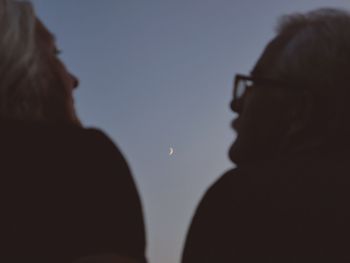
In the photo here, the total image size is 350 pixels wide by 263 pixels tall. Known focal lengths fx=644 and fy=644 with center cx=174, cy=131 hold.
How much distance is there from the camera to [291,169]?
2.14 meters

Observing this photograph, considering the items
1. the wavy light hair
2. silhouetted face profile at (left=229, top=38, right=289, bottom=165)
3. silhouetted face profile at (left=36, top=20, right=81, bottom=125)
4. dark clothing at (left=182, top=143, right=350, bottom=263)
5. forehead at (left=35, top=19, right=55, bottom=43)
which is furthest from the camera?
forehead at (left=35, top=19, right=55, bottom=43)

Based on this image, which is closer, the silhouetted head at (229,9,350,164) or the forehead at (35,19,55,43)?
the silhouetted head at (229,9,350,164)

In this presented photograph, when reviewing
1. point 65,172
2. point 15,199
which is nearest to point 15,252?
point 15,199

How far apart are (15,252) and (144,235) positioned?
505 mm

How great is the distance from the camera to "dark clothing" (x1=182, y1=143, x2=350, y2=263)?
6.74 ft

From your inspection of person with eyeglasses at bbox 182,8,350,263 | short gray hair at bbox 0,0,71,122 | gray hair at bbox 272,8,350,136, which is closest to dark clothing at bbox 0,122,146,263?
short gray hair at bbox 0,0,71,122

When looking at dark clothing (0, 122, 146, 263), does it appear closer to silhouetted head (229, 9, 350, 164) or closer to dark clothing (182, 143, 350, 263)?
dark clothing (182, 143, 350, 263)

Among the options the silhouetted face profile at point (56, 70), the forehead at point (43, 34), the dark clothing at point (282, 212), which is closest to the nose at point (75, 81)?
the silhouetted face profile at point (56, 70)

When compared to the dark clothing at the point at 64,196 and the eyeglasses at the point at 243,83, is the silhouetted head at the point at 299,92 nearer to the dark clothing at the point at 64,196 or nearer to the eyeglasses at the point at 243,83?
the eyeglasses at the point at 243,83

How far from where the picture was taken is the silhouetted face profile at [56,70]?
108 inches

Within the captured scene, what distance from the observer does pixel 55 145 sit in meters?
2.58

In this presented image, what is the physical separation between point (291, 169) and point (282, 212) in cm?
15

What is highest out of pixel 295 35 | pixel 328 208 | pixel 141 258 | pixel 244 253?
pixel 295 35

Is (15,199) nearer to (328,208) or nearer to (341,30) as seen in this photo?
(328,208)
